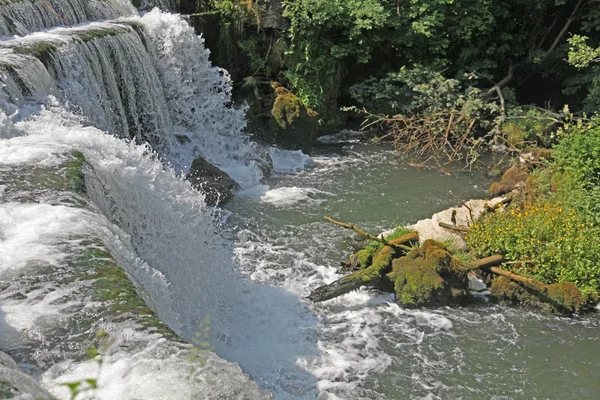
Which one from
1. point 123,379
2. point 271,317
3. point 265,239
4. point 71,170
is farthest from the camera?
point 265,239

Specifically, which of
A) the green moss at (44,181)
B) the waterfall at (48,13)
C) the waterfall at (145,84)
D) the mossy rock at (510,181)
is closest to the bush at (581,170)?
the mossy rock at (510,181)

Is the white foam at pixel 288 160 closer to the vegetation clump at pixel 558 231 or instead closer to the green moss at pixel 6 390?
the vegetation clump at pixel 558 231

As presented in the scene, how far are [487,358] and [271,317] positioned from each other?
8.11ft

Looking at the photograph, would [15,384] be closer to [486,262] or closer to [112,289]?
[112,289]

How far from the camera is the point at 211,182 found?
972 cm

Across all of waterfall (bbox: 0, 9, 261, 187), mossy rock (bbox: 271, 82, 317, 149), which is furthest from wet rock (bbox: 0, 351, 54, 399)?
mossy rock (bbox: 271, 82, 317, 149)

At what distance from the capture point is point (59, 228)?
4.30m

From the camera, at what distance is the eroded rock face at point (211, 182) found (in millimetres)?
9516

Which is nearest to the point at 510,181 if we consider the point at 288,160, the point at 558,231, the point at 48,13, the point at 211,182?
the point at 558,231

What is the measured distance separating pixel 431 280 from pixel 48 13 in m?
7.89

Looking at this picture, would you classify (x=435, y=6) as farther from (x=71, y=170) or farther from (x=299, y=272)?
(x=71, y=170)

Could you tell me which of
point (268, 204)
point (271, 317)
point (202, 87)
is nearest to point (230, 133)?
Answer: point (202, 87)

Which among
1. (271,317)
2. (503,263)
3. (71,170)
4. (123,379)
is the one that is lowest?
(271,317)

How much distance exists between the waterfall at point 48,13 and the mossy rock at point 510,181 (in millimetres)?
7279
